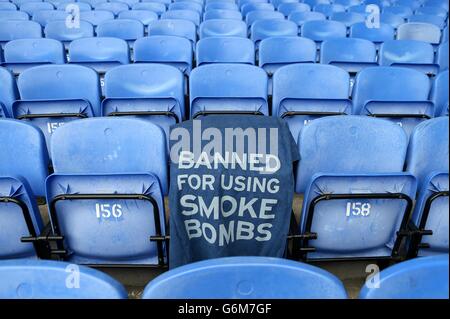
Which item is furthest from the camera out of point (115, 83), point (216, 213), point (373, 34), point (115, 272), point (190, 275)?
point (373, 34)

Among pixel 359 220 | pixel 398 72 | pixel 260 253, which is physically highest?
pixel 398 72

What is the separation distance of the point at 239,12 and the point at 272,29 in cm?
77

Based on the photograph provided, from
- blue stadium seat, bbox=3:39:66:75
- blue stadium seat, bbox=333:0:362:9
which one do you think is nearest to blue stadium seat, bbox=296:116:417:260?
blue stadium seat, bbox=3:39:66:75

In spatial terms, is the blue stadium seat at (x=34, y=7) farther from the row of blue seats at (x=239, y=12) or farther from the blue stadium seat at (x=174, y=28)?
the blue stadium seat at (x=174, y=28)

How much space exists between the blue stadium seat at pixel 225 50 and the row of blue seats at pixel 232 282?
2701 mm

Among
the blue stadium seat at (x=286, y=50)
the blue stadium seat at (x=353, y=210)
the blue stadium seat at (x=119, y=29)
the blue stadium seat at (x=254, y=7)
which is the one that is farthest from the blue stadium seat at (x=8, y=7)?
the blue stadium seat at (x=353, y=210)

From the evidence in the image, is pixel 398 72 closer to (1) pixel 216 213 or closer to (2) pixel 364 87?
(2) pixel 364 87

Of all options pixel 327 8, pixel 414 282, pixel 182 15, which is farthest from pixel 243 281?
pixel 327 8

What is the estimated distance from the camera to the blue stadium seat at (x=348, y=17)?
4.89 meters

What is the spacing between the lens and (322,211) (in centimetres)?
152

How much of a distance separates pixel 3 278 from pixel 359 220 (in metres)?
1.21

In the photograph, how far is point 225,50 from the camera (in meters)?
3.40

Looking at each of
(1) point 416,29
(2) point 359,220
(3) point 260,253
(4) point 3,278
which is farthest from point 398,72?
(4) point 3,278

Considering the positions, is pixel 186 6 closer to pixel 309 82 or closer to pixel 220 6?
pixel 220 6
